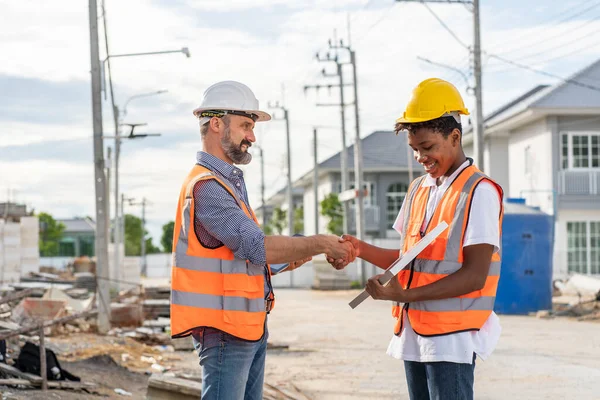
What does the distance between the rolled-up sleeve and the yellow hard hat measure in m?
0.87

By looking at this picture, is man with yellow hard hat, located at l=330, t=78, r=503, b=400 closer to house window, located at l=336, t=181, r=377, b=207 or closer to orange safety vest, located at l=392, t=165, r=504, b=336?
orange safety vest, located at l=392, t=165, r=504, b=336

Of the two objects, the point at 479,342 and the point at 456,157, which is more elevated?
the point at 456,157

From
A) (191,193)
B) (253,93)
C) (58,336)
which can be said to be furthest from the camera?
(58,336)

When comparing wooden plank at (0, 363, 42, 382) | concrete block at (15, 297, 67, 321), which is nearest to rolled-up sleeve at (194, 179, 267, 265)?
wooden plank at (0, 363, 42, 382)

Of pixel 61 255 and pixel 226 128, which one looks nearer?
pixel 226 128

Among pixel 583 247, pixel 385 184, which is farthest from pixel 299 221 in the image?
pixel 583 247

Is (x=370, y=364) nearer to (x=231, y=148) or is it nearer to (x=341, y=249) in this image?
(x=341, y=249)

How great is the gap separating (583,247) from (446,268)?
3327 cm

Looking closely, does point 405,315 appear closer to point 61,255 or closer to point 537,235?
point 537,235

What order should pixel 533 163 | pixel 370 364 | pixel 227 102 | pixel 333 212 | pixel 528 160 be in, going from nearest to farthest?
pixel 227 102, pixel 370 364, pixel 533 163, pixel 528 160, pixel 333 212

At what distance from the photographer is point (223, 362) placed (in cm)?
432

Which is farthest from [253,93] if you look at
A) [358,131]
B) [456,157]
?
[358,131]

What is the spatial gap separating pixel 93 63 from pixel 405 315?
17.1 m

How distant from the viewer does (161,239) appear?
123375 millimetres
